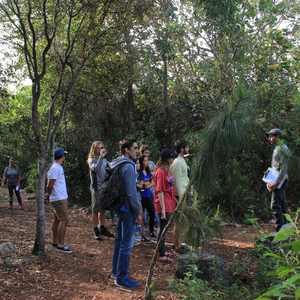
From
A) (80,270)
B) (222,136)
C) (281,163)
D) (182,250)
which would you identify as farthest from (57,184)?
(281,163)

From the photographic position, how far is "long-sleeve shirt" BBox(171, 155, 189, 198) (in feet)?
19.1

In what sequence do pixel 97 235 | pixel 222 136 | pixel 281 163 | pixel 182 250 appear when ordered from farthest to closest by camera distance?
1. pixel 97 235
2. pixel 182 250
3. pixel 281 163
4. pixel 222 136

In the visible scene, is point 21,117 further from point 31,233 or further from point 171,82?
point 31,233

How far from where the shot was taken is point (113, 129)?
39.0ft

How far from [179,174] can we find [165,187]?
0.44 meters

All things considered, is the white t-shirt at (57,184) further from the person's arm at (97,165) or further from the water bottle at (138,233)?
the water bottle at (138,233)

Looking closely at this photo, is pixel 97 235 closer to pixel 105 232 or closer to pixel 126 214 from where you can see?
pixel 105 232

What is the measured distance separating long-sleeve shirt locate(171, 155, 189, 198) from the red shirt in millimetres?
186

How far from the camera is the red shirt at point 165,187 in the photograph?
17.7 feet

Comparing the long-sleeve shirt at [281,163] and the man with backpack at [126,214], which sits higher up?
the long-sleeve shirt at [281,163]

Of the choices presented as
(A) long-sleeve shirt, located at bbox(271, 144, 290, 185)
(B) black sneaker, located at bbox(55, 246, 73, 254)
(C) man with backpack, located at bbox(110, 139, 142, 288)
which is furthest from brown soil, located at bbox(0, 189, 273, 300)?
(A) long-sleeve shirt, located at bbox(271, 144, 290, 185)

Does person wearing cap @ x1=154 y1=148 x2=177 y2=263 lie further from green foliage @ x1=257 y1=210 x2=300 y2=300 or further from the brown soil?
green foliage @ x1=257 y1=210 x2=300 y2=300

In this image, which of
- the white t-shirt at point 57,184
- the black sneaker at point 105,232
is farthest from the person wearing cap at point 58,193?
the black sneaker at point 105,232

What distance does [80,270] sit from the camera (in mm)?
5191
